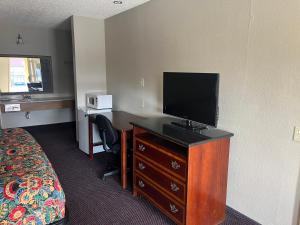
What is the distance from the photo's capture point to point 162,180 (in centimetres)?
233

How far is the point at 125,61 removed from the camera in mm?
3998

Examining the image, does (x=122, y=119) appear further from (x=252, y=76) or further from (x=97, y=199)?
(x=252, y=76)

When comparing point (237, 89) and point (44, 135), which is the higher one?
point (237, 89)

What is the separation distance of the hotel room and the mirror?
1.42 m

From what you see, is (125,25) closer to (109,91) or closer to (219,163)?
(109,91)

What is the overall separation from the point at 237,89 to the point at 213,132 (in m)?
0.46

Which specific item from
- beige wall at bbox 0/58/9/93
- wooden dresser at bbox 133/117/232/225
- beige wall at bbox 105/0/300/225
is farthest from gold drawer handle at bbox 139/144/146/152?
beige wall at bbox 0/58/9/93

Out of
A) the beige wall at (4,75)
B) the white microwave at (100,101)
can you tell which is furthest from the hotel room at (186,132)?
the beige wall at (4,75)

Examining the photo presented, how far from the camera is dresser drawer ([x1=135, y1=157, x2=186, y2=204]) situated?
2.12 metres

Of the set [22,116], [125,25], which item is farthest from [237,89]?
[22,116]

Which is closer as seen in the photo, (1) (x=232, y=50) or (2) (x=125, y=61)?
(1) (x=232, y=50)

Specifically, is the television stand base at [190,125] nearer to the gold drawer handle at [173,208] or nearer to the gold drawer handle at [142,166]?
the gold drawer handle at [142,166]

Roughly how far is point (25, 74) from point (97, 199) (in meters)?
3.76

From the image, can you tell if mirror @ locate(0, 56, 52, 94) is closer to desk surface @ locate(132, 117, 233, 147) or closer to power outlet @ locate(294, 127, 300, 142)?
desk surface @ locate(132, 117, 233, 147)
